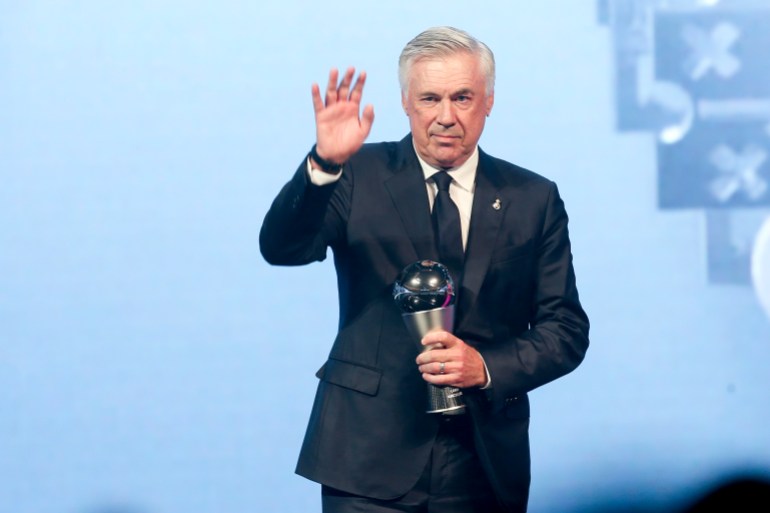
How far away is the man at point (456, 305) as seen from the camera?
235 centimetres

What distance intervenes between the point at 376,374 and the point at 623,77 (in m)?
1.66

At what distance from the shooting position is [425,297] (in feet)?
7.16

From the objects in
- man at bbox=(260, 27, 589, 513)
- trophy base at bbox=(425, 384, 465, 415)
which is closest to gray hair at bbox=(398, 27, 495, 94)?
man at bbox=(260, 27, 589, 513)

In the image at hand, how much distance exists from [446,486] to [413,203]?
1.90 ft

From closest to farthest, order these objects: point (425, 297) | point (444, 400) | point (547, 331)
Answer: point (425, 297), point (444, 400), point (547, 331)

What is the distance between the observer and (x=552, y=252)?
2.49 m

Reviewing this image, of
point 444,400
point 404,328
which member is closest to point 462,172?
point 404,328

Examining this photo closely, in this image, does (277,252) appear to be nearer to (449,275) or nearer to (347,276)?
(347,276)

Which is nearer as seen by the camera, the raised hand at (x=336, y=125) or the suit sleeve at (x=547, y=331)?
the raised hand at (x=336, y=125)

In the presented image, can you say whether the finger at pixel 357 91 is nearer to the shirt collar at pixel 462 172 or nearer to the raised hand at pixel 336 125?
the raised hand at pixel 336 125

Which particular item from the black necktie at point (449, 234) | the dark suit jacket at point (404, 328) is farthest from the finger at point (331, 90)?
the black necktie at point (449, 234)

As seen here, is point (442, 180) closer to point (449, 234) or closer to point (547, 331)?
point (449, 234)

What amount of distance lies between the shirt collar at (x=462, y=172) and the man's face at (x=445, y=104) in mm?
18

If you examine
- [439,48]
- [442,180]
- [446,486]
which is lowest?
[446,486]
